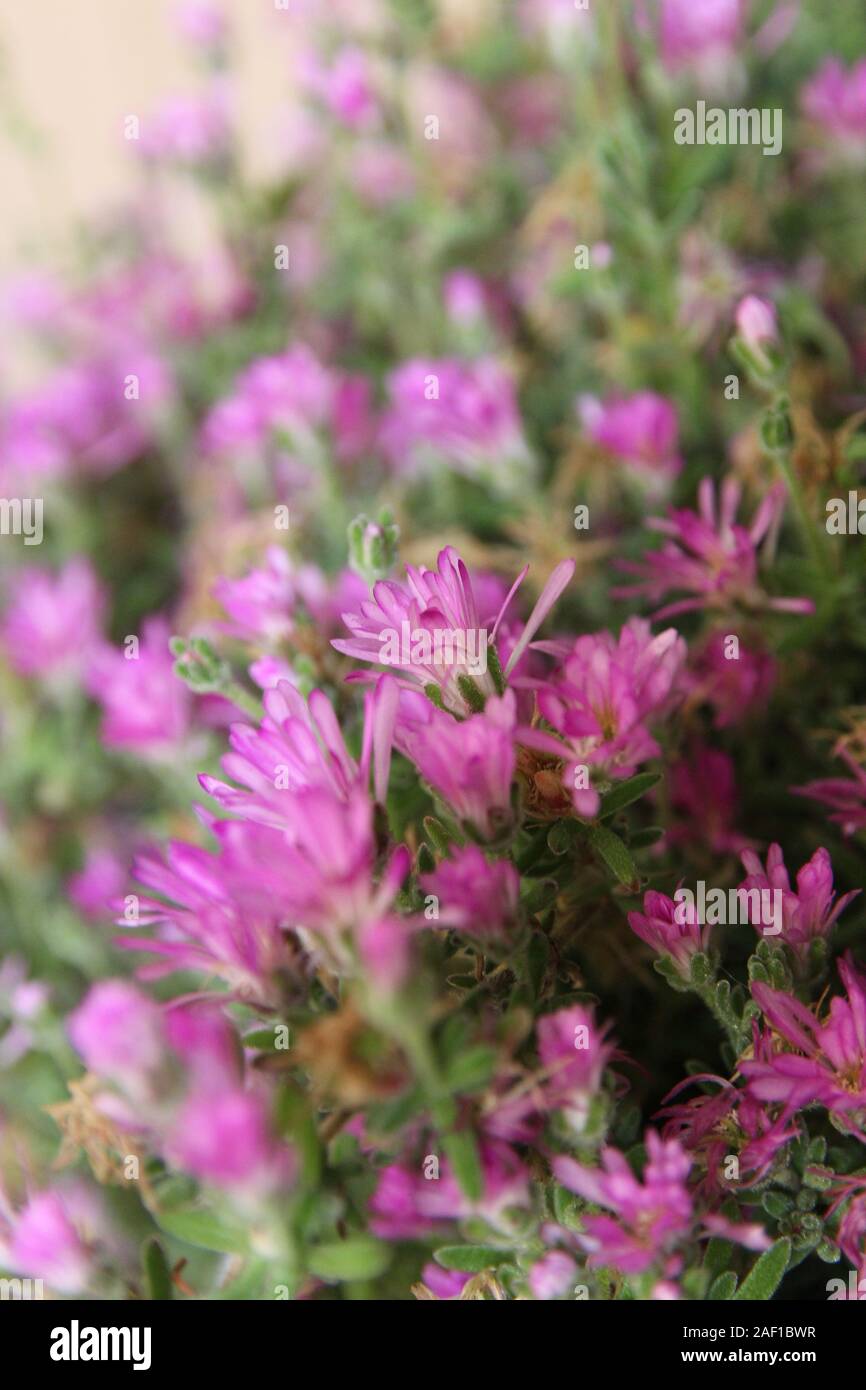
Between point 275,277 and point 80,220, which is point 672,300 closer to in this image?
point 275,277

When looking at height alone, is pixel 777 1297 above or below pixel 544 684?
below

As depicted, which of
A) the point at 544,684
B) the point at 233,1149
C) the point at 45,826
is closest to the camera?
the point at 233,1149

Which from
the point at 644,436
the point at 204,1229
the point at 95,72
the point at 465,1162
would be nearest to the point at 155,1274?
the point at 204,1229

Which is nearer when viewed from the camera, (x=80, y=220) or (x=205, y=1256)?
(x=205, y=1256)

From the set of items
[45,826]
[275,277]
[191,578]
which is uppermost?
Answer: [275,277]

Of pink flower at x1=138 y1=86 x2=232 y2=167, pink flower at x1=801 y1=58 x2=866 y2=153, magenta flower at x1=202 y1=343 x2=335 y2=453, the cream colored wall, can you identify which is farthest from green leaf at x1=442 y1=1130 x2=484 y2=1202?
the cream colored wall

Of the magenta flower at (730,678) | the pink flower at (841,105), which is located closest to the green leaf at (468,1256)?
the magenta flower at (730,678)

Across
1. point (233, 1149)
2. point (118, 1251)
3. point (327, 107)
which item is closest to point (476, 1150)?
point (233, 1149)
